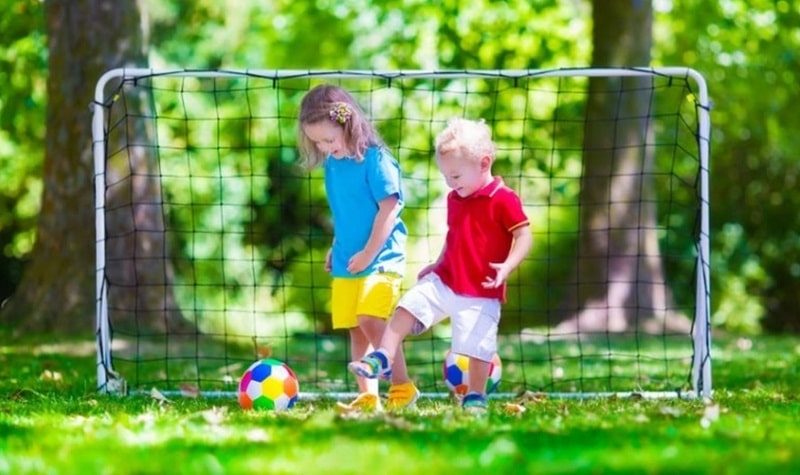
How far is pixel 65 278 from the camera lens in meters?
10.3

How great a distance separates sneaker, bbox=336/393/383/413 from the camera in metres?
5.59

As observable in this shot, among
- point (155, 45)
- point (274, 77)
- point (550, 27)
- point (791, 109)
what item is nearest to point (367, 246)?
point (274, 77)

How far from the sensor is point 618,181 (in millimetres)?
13258

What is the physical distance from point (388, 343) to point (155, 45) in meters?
14.8

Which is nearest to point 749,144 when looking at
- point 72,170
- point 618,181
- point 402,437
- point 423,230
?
point 423,230

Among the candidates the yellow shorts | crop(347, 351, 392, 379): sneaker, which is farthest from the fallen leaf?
crop(347, 351, 392, 379): sneaker

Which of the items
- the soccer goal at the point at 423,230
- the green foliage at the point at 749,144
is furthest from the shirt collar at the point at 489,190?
the green foliage at the point at 749,144

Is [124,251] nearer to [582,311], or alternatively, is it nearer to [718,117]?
[582,311]

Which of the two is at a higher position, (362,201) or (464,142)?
(464,142)

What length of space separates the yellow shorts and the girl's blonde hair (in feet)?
1.98

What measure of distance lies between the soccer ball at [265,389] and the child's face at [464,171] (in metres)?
1.25

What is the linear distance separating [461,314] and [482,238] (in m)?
0.39

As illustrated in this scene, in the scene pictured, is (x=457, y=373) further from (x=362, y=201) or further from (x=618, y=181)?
(x=618, y=181)

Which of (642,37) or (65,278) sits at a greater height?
(642,37)
